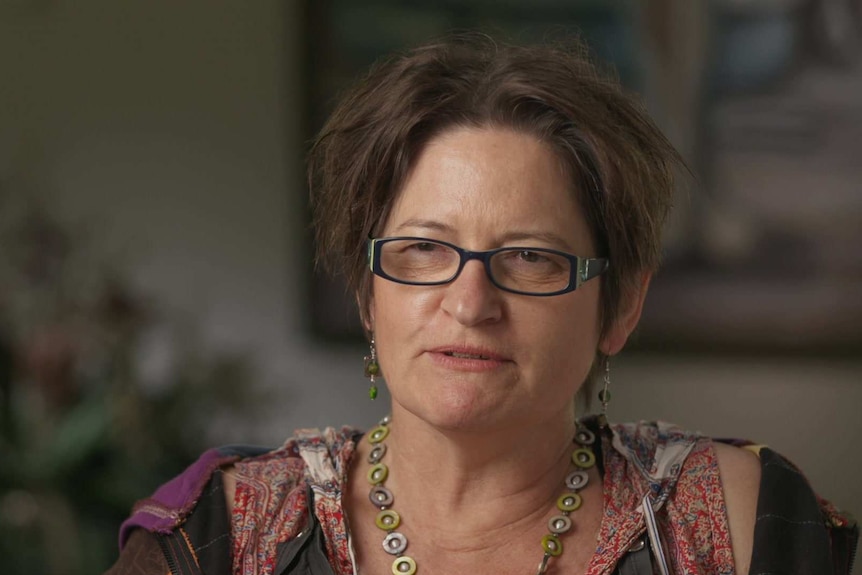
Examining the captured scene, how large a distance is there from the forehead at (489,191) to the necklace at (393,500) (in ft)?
1.11

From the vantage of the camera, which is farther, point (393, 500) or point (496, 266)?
point (393, 500)

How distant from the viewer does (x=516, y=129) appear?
1.59 m

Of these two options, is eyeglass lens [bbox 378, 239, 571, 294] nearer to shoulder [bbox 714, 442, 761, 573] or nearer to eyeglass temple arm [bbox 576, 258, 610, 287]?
eyeglass temple arm [bbox 576, 258, 610, 287]

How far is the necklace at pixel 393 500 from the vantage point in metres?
1.64

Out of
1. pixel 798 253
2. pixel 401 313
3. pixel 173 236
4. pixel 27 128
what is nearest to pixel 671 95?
pixel 798 253

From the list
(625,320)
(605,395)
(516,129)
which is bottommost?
(605,395)

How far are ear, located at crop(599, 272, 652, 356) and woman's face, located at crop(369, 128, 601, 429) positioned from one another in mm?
120

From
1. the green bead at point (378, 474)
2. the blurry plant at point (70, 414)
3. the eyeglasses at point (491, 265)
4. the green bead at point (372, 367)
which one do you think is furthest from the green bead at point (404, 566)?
the blurry plant at point (70, 414)

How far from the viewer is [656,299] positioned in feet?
12.6

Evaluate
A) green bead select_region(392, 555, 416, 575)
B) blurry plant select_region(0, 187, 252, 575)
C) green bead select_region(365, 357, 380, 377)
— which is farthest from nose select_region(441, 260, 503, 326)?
blurry plant select_region(0, 187, 252, 575)

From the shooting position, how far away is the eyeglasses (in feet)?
5.00

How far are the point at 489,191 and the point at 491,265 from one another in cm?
10

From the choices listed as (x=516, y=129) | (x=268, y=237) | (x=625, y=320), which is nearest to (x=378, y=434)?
(x=625, y=320)

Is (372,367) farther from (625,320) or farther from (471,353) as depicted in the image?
(625,320)
